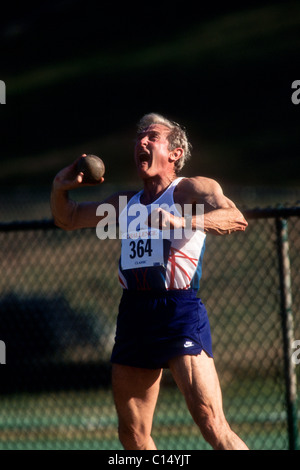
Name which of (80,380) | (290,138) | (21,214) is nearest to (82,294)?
(80,380)

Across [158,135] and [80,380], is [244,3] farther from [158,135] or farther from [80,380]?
[158,135]

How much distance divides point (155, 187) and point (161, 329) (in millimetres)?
861

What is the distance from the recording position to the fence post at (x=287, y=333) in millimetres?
4895

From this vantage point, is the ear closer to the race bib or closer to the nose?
the nose

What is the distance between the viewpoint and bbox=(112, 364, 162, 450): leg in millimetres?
4062

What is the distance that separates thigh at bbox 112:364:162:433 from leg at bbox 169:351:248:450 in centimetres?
27

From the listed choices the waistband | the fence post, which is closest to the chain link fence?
the fence post

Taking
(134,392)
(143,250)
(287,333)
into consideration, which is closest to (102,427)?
(287,333)

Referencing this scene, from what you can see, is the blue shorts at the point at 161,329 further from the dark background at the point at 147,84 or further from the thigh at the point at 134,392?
the dark background at the point at 147,84

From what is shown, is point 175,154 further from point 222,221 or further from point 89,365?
point 89,365

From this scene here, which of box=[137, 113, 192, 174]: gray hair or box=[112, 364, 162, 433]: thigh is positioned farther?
box=[137, 113, 192, 174]: gray hair

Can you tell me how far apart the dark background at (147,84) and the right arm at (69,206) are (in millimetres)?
11553

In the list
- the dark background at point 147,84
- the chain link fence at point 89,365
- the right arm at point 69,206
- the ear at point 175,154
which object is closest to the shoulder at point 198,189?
the ear at point 175,154

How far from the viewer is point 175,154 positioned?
14.2ft
